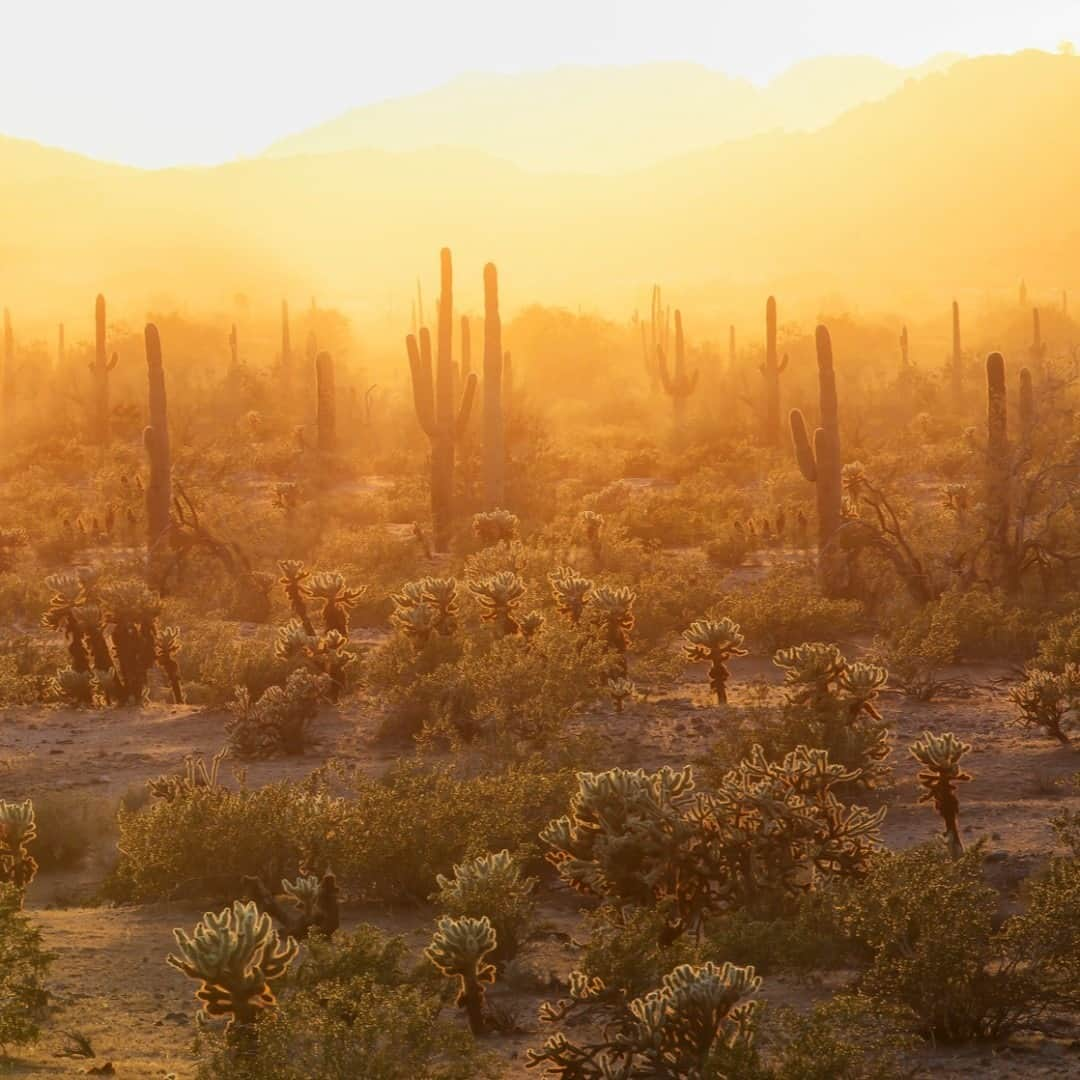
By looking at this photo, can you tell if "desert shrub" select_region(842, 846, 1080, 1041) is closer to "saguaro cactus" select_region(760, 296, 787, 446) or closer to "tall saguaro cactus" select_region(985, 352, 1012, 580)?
"tall saguaro cactus" select_region(985, 352, 1012, 580)

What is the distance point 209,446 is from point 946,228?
7983 centimetres

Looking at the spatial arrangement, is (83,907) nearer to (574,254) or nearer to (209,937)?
(209,937)

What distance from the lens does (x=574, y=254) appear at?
401ft

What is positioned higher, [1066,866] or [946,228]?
[946,228]

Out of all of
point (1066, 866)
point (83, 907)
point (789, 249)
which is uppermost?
point (789, 249)

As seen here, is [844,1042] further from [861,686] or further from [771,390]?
[771,390]

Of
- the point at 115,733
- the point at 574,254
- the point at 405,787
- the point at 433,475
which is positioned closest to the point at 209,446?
the point at 433,475

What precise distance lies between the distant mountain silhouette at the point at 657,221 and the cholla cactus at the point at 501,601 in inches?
2666

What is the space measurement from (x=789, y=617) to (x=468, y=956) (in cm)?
889

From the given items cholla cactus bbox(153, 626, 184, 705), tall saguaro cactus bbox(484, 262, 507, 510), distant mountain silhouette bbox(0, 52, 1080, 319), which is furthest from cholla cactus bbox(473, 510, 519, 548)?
distant mountain silhouette bbox(0, 52, 1080, 319)

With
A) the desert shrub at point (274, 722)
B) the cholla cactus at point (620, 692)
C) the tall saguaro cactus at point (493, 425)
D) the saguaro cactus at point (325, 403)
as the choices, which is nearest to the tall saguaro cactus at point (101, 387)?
the saguaro cactus at point (325, 403)

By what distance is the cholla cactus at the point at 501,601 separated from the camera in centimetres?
1352

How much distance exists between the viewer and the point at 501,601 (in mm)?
13586

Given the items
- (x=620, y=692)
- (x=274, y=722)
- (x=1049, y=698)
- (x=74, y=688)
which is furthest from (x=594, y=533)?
(x=1049, y=698)
